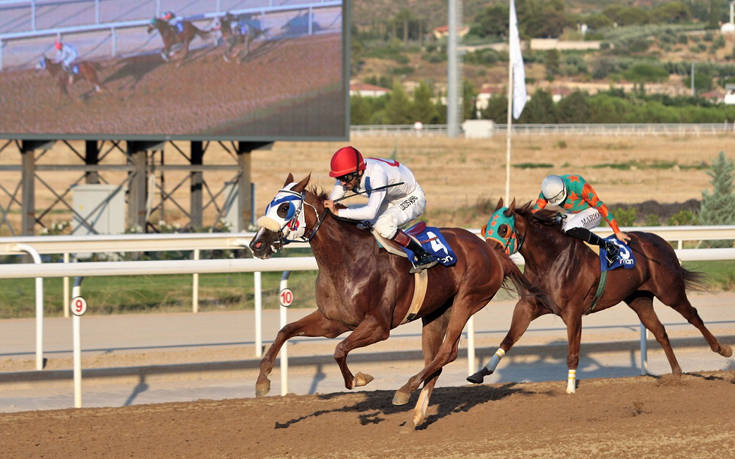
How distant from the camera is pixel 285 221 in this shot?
18.3 ft

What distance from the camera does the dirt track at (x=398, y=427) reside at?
547 centimetres

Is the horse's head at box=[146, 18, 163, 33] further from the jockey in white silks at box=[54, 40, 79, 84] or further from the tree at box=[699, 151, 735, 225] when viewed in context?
the tree at box=[699, 151, 735, 225]

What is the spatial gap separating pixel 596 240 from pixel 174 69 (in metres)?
10.5

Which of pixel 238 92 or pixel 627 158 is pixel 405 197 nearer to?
pixel 238 92

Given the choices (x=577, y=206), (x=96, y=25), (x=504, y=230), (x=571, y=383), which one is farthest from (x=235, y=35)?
(x=571, y=383)

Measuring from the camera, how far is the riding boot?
598cm

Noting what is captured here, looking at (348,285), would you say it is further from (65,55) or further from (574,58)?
(574,58)

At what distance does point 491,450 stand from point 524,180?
3040 cm

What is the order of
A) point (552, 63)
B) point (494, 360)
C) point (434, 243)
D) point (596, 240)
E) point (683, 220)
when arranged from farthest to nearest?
point (552, 63) < point (683, 220) < point (596, 240) < point (494, 360) < point (434, 243)

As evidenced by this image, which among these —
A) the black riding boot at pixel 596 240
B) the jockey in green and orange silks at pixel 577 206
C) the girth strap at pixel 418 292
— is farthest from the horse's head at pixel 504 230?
the girth strap at pixel 418 292

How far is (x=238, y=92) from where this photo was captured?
55.6 ft

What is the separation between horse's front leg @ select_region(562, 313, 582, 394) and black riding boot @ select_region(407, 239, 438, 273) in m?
1.51

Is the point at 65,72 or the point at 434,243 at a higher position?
the point at 65,72

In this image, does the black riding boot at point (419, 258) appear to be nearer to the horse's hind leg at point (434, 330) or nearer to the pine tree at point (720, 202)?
the horse's hind leg at point (434, 330)
